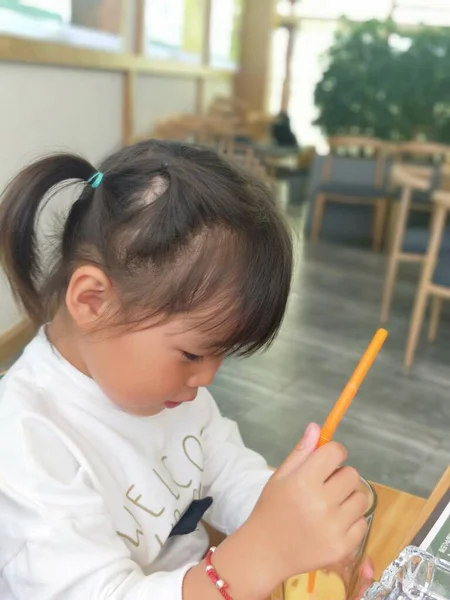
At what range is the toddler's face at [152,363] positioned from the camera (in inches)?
22.7

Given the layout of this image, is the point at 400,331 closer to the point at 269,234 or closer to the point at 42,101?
the point at 42,101

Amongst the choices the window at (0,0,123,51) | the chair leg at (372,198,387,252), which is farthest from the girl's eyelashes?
the chair leg at (372,198,387,252)

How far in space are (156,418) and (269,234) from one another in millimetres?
236

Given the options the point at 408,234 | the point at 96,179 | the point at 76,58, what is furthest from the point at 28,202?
the point at 408,234

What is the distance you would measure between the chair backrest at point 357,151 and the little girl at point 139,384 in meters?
4.38

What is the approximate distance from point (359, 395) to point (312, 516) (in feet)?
6.26

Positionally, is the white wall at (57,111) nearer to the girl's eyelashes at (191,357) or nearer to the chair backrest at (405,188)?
the girl's eyelashes at (191,357)

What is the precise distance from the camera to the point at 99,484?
1.94 feet

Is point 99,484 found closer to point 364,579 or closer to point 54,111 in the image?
point 364,579

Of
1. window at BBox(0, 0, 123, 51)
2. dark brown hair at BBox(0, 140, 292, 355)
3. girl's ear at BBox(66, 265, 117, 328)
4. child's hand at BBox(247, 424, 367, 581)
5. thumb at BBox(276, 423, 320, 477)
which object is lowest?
child's hand at BBox(247, 424, 367, 581)

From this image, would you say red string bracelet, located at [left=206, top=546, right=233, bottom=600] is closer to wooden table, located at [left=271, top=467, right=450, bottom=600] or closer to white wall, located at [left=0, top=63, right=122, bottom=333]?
wooden table, located at [left=271, top=467, right=450, bottom=600]

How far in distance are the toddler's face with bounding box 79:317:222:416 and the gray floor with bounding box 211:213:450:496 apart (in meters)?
0.93

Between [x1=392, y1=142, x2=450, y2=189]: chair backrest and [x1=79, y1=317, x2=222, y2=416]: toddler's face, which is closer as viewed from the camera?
[x1=79, y1=317, x2=222, y2=416]: toddler's face

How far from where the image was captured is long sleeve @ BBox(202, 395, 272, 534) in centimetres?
76
